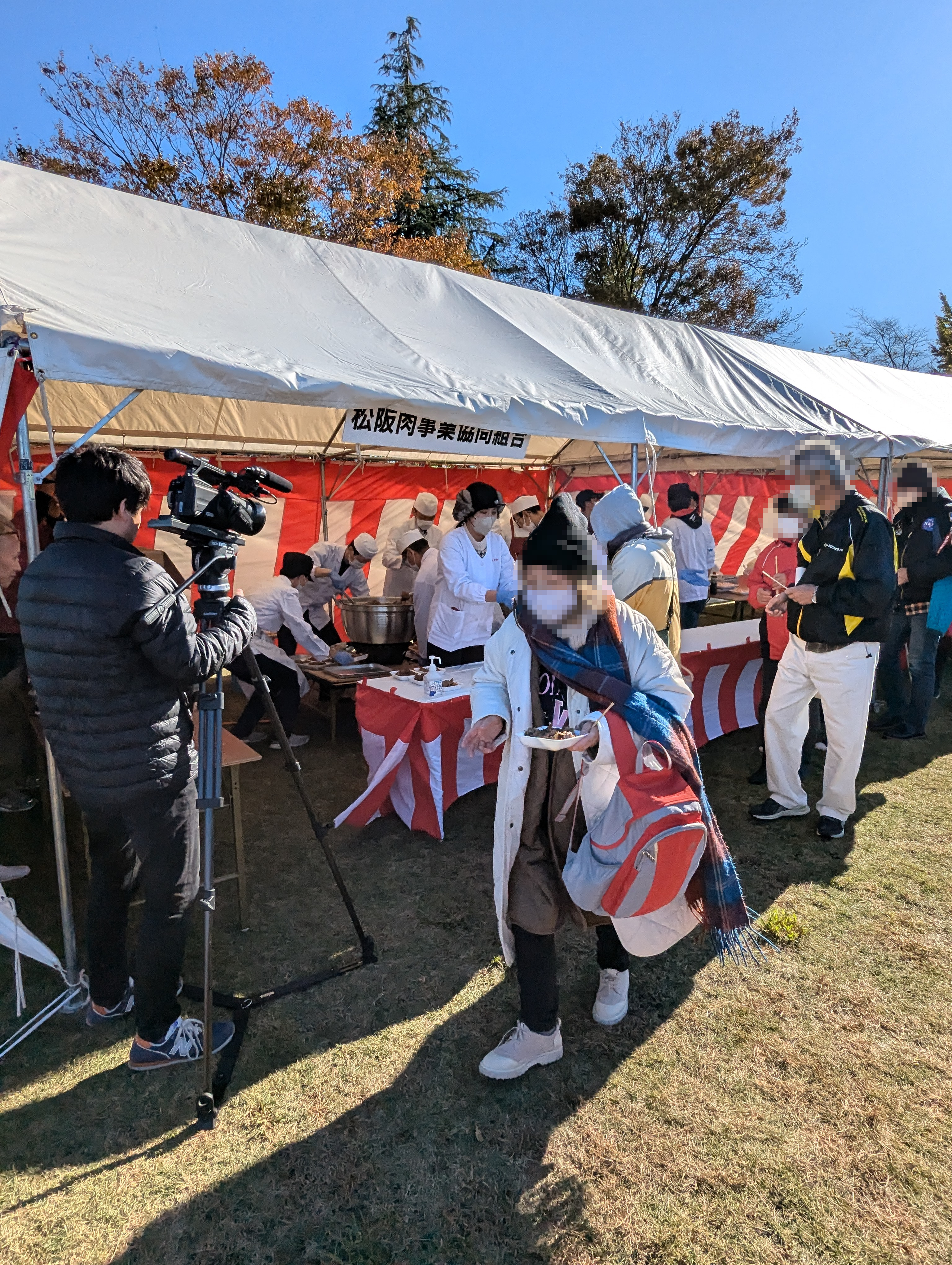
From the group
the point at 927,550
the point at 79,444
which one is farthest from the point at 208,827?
the point at 927,550

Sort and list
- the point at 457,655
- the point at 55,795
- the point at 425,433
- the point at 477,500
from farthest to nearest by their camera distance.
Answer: the point at 457,655
the point at 477,500
the point at 425,433
the point at 55,795

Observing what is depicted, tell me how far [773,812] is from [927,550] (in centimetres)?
267

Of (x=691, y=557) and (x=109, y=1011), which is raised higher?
(x=691, y=557)

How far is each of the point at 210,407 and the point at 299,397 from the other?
3.44 meters

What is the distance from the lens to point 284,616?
534 cm

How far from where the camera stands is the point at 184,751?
82.2 inches

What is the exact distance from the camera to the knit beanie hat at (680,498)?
685 centimetres

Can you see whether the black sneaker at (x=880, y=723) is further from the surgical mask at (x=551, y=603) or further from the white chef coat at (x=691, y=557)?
the surgical mask at (x=551, y=603)

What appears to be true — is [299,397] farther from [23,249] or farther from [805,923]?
[805,923]

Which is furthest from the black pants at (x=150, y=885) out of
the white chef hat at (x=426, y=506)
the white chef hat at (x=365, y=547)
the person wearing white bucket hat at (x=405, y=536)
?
the white chef hat at (x=426, y=506)

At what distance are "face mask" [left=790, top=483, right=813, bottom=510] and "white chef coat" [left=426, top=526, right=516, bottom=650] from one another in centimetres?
169

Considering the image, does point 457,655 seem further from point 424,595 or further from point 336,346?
point 336,346

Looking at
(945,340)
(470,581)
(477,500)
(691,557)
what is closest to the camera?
(477,500)

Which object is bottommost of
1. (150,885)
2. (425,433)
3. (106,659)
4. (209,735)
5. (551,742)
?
(150,885)
